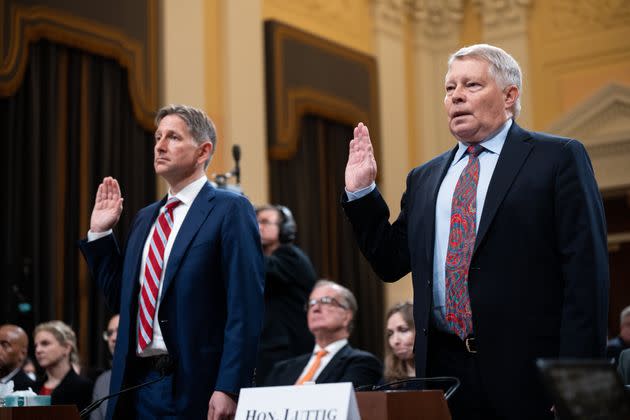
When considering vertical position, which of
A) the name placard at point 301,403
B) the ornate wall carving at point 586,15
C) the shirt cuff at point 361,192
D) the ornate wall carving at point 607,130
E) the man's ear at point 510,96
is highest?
the ornate wall carving at point 586,15

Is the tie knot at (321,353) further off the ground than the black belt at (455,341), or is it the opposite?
the black belt at (455,341)

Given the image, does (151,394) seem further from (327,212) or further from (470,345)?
(327,212)

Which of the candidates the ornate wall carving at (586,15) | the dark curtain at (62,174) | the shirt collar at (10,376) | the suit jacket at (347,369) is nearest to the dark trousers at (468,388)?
the suit jacket at (347,369)

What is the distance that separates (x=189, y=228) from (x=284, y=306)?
2429mm

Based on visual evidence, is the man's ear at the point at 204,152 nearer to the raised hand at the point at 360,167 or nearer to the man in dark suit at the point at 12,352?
the raised hand at the point at 360,167

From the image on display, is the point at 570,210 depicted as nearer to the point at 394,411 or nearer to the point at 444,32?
the point at 394,411

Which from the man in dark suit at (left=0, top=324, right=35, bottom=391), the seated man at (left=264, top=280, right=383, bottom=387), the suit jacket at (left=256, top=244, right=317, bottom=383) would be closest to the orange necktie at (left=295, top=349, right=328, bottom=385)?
the seated man at (left=264, top=280, right=383, bottom=387)

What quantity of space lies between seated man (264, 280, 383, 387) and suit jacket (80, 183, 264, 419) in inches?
74.0

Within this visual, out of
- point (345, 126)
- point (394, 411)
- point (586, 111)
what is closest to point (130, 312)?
point (394, 411)

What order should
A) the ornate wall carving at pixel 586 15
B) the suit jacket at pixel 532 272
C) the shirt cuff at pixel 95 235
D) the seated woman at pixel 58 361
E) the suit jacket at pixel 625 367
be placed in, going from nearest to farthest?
the suit jacket at pixel 532 272
the shirt cuff at pixel 95 235
the suit jacket at pixel 625 367
the seated woman at pixel 58 361
the ornate wall carving at pixel 586 15

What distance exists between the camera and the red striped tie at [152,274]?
2.90m

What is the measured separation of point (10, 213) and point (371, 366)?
290 cm

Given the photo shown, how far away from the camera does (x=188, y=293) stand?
2.88 metres

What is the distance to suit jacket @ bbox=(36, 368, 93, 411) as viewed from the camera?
198 inches
